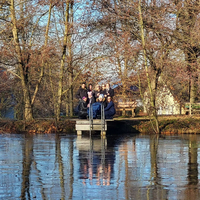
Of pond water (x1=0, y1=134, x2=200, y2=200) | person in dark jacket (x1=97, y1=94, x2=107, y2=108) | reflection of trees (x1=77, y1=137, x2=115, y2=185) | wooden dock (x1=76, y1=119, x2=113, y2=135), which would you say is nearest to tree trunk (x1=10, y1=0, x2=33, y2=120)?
wooden dock (x1=76, y1=119, x2=113, y2=135)

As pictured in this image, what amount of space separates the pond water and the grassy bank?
936 cm

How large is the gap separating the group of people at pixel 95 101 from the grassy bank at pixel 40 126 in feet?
7.17

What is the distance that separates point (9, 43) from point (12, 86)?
10.3m

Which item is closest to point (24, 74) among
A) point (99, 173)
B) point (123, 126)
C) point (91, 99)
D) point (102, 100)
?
point (123, 126)

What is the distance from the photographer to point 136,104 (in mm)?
29844

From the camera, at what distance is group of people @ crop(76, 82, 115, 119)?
76.2 feet

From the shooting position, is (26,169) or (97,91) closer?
→ (26,169)

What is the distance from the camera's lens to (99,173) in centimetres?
1041

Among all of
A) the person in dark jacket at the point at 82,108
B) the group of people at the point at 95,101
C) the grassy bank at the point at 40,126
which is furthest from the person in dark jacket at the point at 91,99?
the grassy bank at the point at 40,126

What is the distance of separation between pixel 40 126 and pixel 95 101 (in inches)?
160

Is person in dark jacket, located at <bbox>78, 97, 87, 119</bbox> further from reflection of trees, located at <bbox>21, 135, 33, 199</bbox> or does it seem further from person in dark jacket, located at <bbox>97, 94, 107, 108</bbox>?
reflection of trees, located at <bbox>21, 135, 33, 199</bbox>

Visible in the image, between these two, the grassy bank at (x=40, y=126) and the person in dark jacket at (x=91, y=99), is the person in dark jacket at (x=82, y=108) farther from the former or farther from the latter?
the grassy bank at (x=40, y=126)

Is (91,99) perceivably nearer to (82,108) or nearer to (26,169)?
(82,108)

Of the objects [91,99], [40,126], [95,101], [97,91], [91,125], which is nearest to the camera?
[91,125]
